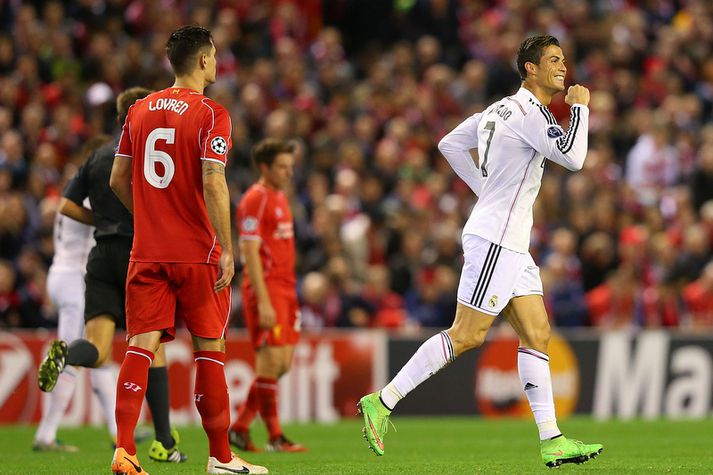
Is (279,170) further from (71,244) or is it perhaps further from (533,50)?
(533,50)

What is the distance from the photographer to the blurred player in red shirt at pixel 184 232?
7.62m

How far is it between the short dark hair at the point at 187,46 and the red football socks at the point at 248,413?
397 cm

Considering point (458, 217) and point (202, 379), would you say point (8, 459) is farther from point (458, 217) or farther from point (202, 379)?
point (458, 217)

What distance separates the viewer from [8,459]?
32.8ft

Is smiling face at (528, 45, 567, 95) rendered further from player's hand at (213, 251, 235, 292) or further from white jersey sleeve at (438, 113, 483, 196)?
player's hand at (213, 251, 235, 292)

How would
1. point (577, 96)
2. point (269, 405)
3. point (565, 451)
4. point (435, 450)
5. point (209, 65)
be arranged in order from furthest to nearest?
point (269, 405) → point (435, 450) → point (577, 96) → point (565, 451) → point (209, 65)

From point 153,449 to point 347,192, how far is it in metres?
8.79

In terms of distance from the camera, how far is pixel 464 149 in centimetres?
902

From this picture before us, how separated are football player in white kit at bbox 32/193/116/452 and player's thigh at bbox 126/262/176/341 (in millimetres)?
3451

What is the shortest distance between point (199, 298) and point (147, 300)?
30 centimetres

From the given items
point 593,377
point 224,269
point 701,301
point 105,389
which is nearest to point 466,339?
point 224,269

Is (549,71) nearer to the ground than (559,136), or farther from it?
farther from it

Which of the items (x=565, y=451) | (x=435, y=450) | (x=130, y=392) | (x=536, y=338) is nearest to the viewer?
(x=130, y=392)

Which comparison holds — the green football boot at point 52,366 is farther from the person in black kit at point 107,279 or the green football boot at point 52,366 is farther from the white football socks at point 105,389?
the white football socks at point 105,389
